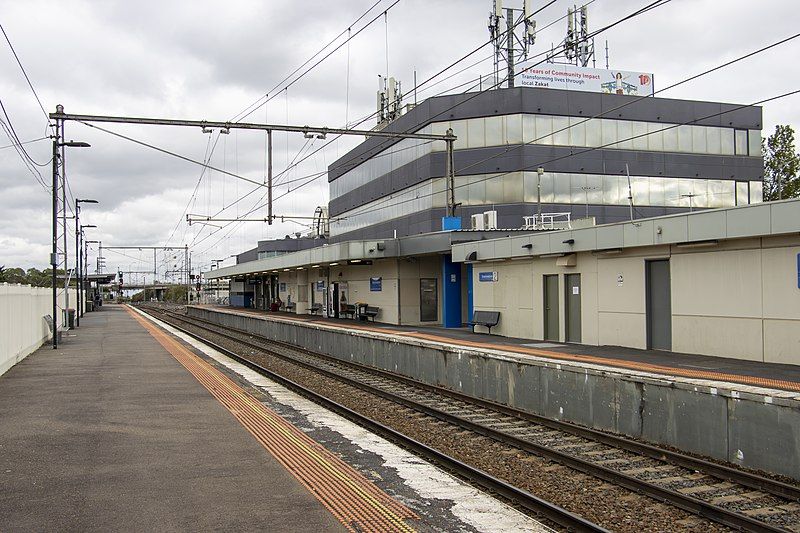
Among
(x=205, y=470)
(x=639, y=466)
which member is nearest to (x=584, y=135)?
Answer: (x=639, y=466)

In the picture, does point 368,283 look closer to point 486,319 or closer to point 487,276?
point 487,276

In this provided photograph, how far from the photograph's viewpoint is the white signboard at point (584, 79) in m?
43.9

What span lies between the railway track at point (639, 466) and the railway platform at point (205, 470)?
5.37ft

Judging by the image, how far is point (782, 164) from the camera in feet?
167

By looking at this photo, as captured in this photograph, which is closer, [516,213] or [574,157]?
[516,213]

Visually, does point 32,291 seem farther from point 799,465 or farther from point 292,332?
point 799,465

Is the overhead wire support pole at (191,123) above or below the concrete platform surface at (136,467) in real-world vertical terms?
above

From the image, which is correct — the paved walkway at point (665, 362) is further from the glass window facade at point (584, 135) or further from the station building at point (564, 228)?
the glass window facade at point (584, 135)

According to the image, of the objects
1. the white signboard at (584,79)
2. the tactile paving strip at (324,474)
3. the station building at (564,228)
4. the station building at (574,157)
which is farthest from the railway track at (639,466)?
the white signboard at (584,79)

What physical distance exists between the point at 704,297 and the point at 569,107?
98.2 feet

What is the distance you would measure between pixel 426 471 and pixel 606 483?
207 cm

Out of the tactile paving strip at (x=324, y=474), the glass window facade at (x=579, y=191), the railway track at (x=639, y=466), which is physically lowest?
the railway track at (x=639, y=466)

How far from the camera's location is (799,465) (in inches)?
305

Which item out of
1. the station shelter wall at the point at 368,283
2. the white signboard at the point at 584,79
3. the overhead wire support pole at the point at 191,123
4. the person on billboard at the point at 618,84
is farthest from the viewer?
the person on billboard at the point at 618,84
